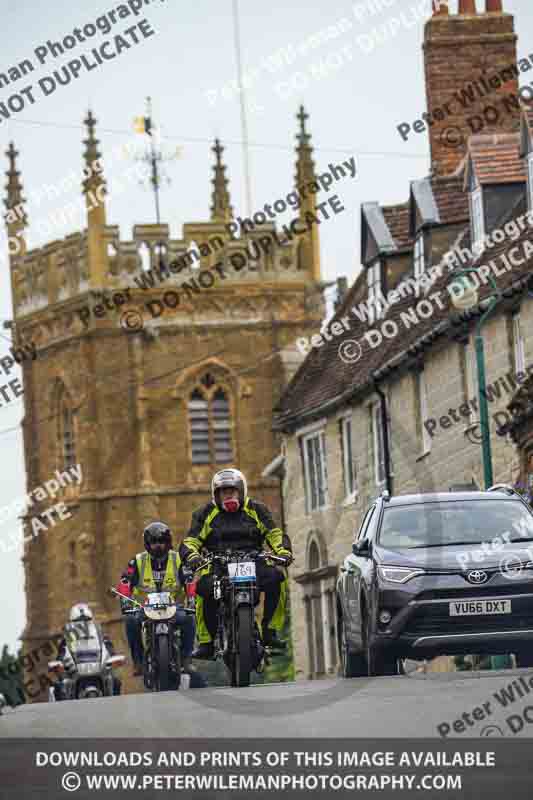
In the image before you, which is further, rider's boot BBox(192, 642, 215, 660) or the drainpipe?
the drainpipe

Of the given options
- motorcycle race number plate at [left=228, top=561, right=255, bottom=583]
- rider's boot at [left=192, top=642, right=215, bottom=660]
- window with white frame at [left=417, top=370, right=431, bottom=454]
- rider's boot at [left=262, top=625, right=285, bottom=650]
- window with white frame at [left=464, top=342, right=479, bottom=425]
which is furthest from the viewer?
window with white frame at [left=417, top=370, right=431, bottom=454]

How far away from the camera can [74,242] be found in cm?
8819

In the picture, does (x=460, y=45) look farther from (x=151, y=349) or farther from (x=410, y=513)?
(x=151, y=349)

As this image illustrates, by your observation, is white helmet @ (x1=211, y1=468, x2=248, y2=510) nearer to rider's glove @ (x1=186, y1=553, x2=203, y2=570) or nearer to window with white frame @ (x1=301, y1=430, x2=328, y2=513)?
rider's glove @ (x1=186, y1=553, x2=203, y2=570)

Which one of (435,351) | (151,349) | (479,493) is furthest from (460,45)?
(151,349)

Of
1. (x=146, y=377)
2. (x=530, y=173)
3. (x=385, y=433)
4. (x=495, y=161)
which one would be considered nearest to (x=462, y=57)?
(x=495, y=161)

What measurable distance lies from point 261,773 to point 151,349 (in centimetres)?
7427

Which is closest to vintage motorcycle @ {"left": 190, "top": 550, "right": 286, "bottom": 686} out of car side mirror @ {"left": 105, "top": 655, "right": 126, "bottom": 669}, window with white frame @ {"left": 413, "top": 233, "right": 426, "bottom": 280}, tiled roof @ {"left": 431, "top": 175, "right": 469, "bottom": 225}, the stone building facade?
car side mirror @ {"left": 105, "top": 655, "right": 126, "bottom": 669}

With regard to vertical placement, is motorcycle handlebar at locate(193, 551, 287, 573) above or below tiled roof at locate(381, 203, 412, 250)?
below

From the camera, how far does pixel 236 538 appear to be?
20.0 m

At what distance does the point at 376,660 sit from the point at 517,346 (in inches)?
649

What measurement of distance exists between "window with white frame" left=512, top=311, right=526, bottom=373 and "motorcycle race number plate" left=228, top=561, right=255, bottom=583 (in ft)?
57.3

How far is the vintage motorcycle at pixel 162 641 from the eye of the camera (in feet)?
71.6

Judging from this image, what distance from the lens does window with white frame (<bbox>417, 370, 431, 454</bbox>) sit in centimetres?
4175
